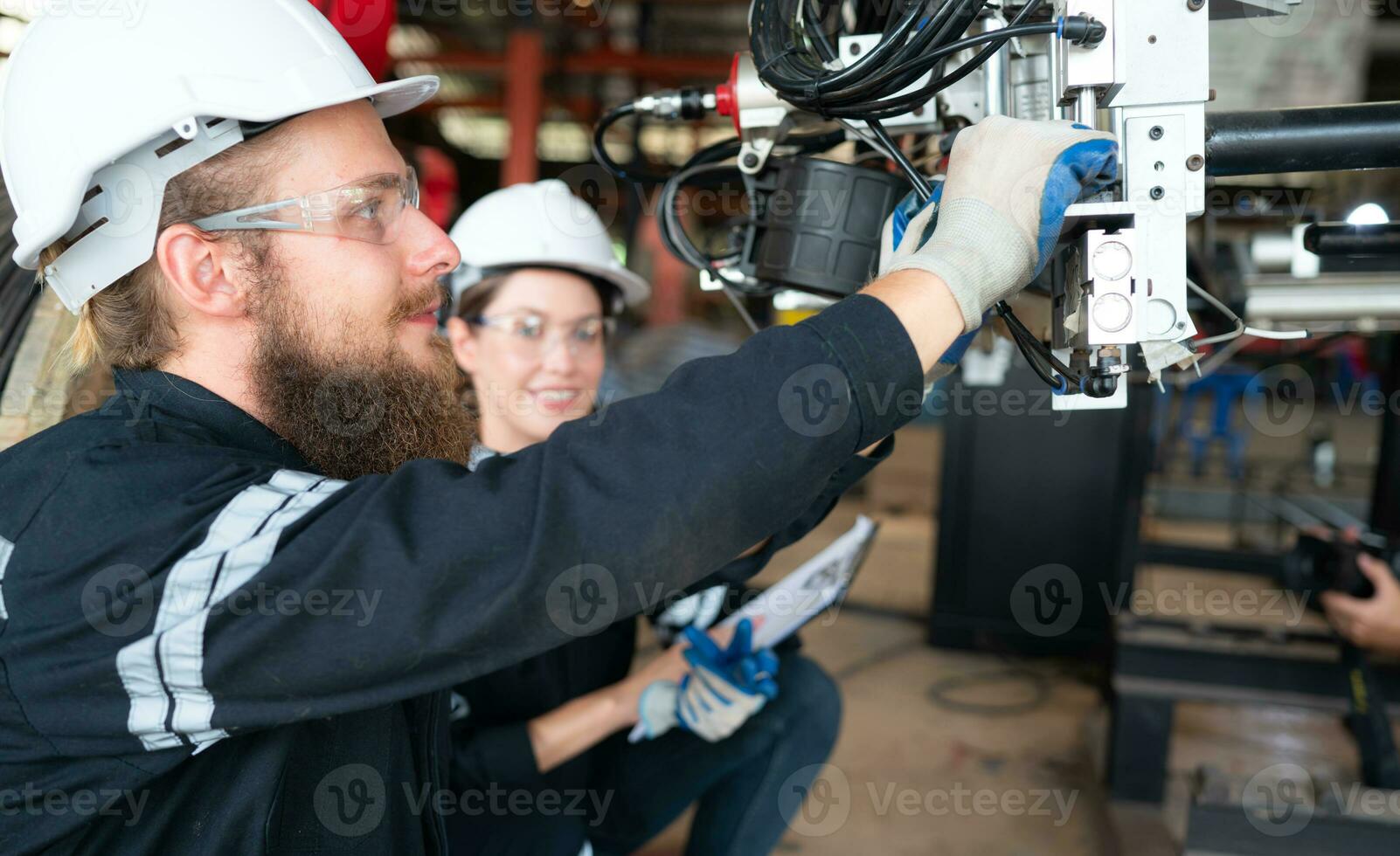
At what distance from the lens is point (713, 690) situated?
1783mm

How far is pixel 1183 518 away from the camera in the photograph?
7.01 m

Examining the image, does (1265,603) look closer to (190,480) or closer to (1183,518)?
(1183,518)

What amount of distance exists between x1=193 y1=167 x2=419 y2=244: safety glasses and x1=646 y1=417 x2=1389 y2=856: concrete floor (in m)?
1.88

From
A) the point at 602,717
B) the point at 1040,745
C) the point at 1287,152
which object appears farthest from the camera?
the point at 1040,745

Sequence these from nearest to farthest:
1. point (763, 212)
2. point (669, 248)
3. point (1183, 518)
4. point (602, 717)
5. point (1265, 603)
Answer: point (763, 212) → point (669, 248) → point (602, 717) → point (1265, 603) → point (1183, 518)

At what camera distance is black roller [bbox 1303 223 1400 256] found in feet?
3.46

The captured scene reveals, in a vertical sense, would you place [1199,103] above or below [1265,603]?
above

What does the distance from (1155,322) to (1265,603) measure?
450 cm

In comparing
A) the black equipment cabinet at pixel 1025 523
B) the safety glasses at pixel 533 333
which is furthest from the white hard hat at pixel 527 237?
the black equipment cabinet at pixel 1025 523

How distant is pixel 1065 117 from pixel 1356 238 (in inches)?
16.3

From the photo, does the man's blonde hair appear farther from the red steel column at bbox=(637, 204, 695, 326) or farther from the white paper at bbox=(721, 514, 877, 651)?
the red steel column at bbox=(637, 204, 695, 326)

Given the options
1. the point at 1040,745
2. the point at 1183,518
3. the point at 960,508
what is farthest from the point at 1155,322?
the point at 1183,518

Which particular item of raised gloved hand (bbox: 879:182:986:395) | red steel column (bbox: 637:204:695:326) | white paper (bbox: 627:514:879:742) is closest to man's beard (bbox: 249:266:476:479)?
raised gloved hand (bbox: 879:182:986:395)

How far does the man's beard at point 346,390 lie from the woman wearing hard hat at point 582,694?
57 cm
